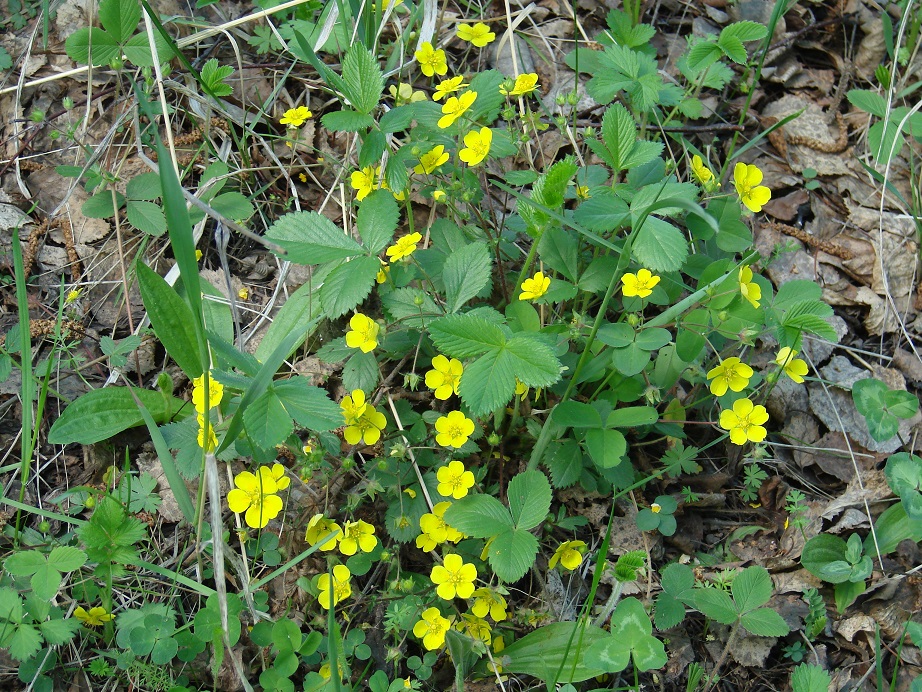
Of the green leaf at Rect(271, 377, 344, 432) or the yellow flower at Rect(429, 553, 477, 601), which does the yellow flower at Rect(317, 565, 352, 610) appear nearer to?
the yellow flower at Rect(429, 553, 477, 601)

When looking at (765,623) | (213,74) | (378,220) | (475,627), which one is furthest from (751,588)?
(213,74)

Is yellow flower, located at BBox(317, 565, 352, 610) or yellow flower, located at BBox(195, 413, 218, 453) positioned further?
yellow flower, located at BBox(317, 565, 352, 610)

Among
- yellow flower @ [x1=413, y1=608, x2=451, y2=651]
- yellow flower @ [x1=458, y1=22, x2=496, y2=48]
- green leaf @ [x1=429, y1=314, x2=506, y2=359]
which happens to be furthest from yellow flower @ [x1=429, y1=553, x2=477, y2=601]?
yellow flower @ [x1=458, y1=22, x2=496, y2=48]

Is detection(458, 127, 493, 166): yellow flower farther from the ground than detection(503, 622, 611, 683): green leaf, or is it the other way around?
detection(458, 127, 493, 166): yellow flower

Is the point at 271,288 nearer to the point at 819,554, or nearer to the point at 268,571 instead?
the point at 268,571

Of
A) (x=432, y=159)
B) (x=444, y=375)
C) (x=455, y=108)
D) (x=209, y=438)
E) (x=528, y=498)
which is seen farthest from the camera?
(x=432, y=159)

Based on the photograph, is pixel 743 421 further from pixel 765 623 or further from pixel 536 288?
pixel 536 288

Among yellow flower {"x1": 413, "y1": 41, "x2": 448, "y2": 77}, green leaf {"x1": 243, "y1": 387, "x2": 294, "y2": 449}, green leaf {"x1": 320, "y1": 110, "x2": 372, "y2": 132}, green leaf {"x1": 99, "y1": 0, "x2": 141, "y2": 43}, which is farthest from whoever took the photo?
green leaf {"x1": 99, "y1": 0, "x2": 141, "y2": 43}
